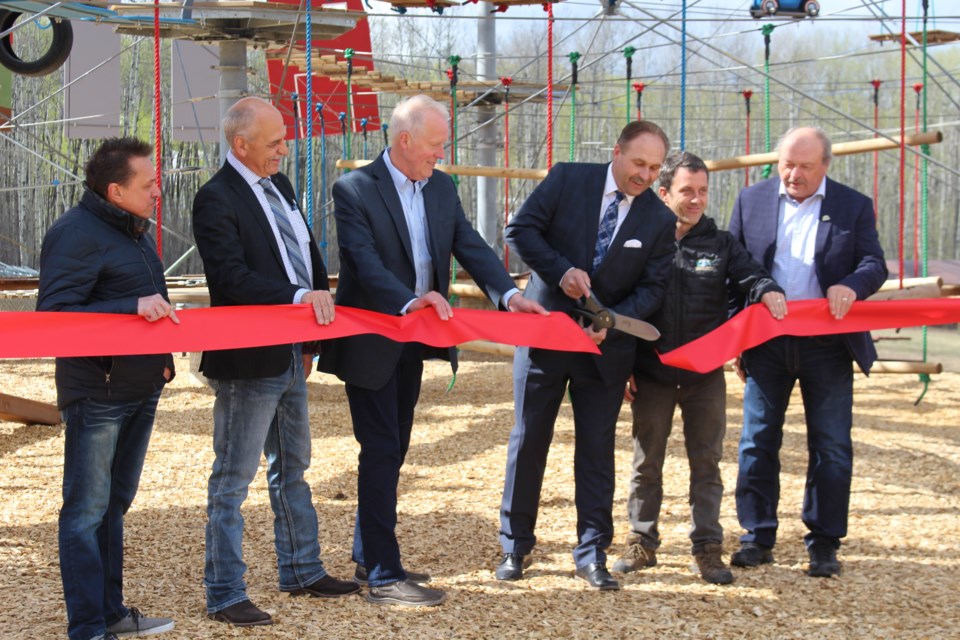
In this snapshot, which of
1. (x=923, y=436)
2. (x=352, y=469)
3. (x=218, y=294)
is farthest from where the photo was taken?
(x=923, y=436)

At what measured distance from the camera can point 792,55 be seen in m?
29.9

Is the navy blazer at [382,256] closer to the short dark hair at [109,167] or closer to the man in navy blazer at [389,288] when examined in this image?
the man in navy blazer at [389,288]

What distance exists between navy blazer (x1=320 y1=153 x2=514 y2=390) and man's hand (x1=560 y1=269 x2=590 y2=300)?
20cm

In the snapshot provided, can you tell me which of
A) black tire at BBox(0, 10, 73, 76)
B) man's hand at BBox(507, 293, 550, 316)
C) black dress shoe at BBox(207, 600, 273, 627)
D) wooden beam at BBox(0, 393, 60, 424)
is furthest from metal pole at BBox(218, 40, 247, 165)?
black dress shoe at BBox(207, 600, 273, 627)

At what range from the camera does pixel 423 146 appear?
138 inches

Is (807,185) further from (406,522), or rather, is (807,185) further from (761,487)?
(406,522)

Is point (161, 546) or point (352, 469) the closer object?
point (161, 546)

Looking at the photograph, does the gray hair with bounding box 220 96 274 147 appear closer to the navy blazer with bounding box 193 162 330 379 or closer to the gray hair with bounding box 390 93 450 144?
the navy blazer with bounding box 193 162 330 379

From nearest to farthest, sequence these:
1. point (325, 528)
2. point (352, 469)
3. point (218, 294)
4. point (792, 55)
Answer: point (218, 294) → point (325, 528) → point (352, 469) → point (792, 55)

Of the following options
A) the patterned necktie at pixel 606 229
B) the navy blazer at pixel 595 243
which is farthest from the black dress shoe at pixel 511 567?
the patterned necktie at pixel 606 229

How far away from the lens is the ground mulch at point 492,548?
3449 millimetres

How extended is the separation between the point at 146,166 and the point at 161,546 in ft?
5.72

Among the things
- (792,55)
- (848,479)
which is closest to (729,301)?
(848,479)

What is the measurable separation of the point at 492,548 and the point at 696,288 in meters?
1.24
